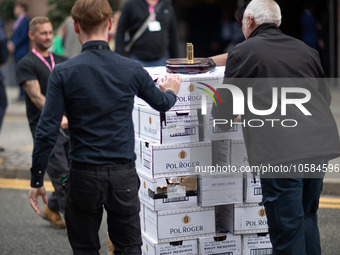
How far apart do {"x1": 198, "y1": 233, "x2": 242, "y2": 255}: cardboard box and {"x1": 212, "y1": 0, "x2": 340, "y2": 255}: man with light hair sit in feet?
2.20

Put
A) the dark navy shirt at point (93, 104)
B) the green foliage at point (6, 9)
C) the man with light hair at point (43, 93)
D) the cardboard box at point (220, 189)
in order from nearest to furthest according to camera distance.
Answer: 1. the dark navy shirt at point (93, 104)
2. the cardboard box at point (220, 189)
3. the man with light hair at point (43, 93)
4. the green foliage at point (6, 9)

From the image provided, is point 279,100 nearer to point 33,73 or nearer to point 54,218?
point 33,73

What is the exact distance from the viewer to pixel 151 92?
3879 mm

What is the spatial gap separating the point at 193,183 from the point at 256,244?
664 mm

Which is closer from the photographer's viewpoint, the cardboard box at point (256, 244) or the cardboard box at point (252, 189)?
the cardboard box at point (252, 189)

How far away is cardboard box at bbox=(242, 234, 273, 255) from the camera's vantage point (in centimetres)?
480

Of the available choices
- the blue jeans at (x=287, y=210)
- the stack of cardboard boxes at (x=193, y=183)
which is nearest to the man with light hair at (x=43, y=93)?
the stack of cardboard boxes at (x=193, y=183)

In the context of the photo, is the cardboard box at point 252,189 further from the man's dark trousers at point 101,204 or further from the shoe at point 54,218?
the shoe at point 54,218

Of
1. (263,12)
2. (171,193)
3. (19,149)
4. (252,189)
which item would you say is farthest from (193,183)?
(19,149)

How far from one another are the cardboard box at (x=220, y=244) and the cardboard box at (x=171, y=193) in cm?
27

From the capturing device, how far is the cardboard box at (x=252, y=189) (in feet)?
15.4

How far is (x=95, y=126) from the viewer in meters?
3.75

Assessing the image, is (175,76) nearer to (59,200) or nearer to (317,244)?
(317,244)

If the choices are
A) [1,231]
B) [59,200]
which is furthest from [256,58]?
[1,231]
